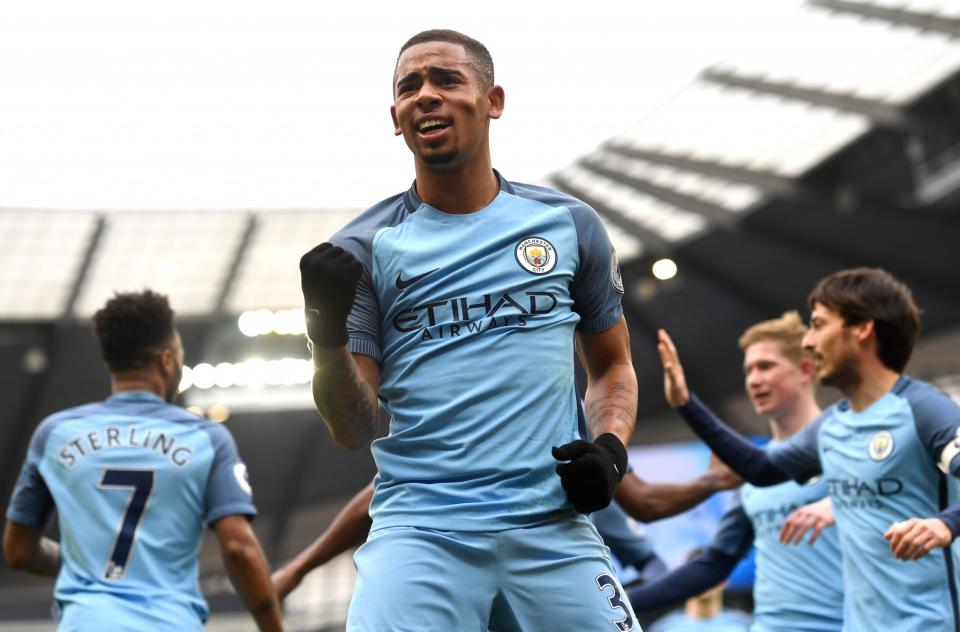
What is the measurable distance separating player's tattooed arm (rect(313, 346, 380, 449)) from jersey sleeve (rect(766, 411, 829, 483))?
233 centimetres

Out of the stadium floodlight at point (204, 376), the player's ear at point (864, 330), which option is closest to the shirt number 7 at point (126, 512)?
the player's ear at point (864, 330)

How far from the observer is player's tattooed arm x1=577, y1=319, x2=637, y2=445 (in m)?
2.73

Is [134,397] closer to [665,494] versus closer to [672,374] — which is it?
[672,374]

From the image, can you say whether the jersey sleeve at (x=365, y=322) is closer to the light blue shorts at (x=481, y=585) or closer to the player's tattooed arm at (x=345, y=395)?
the player's tattooed arm at (x=345, y=395)

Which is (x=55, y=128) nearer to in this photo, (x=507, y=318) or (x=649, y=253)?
(x=649, y=253)

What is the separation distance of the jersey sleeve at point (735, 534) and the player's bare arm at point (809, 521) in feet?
2.60

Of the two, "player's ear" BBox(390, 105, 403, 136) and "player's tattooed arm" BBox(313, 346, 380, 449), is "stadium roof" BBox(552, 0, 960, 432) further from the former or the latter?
"player's tattooed arm" BBox(313, 346, 380, 449)

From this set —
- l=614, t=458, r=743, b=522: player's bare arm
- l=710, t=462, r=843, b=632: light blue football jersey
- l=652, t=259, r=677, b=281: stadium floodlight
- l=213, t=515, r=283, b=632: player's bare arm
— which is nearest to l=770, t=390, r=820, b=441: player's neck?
l=710, t=462, r=843, b=632: light blue football jersey

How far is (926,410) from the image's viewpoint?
3.81 metres

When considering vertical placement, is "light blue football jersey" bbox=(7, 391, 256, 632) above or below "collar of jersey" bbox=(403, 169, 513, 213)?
below

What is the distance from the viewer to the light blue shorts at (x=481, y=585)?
2350 mm

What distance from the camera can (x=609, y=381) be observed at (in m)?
2.81

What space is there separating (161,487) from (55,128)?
16.6 meters

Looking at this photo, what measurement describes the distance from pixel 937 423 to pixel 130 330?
2.85 meters
